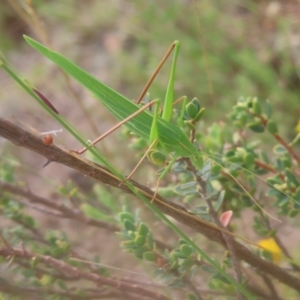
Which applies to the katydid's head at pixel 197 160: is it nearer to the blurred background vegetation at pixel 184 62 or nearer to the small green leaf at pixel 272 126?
the small green leaf at pixel 272 126

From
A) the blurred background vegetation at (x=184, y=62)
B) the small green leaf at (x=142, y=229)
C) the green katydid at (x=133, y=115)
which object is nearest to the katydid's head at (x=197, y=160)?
the green katydid at (x=133, y=115)

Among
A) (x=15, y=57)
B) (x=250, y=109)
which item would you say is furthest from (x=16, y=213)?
(x=15, y=57)

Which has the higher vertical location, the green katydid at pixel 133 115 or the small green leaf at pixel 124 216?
the green katydid at pixel 133 115

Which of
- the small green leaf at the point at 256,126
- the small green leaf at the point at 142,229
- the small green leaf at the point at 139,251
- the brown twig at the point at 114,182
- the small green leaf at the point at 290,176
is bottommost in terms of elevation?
the small green leaf at the point at 139,251

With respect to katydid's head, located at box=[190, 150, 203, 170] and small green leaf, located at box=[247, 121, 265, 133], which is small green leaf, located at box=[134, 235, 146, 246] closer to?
katydid's head, located at box=[190, 150, 203, 170]

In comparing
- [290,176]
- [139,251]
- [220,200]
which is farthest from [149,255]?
[290,176]

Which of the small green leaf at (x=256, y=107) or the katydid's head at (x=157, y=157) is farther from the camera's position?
the small green leaf at (x=256, y=107)

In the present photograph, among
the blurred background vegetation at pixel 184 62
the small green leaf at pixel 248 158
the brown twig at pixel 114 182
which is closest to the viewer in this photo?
the brown twig at pixel 114 182

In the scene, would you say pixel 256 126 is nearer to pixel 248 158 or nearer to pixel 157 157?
pixel 248 158

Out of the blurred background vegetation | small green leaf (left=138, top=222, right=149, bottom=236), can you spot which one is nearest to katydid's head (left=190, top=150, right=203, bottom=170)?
small green leaf (left=138, top=222, right=149, bottom=236)
